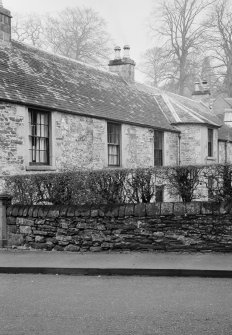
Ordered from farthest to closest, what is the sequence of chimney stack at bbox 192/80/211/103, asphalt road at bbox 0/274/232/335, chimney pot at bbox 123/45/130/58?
1. chimney stack at bbox 192/80/211/103
2. chimney pot at bbox 123/45/130/58
3. asphalt road at bbox 0/274/232/335

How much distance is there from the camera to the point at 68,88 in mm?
19812

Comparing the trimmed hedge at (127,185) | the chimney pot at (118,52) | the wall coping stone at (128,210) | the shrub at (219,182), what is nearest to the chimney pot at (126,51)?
the chimney pot at (118,52)

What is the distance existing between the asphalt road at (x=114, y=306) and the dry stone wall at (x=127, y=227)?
2.09 m

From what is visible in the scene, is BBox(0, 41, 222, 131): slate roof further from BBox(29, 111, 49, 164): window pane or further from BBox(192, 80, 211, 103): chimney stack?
BBox(192, 80, 211, 103): chimney stack

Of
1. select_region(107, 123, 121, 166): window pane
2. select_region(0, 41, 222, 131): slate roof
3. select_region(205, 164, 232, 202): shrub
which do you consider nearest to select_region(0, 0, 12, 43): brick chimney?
select_region(0, 41, 222, 131): slate roof

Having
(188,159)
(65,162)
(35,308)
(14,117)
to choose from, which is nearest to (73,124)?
(65,162)

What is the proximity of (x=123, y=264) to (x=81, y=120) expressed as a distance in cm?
982

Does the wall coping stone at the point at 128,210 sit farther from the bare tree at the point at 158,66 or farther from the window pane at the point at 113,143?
the bare tree at the point at 158,66

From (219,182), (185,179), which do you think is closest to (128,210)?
(185,179)

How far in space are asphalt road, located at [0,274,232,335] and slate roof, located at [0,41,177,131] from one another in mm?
8673

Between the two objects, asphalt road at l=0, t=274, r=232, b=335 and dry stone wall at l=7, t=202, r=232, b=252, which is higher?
dry stone wall at l=7, t=202, r=232, b=252

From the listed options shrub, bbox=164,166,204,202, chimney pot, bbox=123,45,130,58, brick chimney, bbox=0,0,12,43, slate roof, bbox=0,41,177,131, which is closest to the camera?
shrub, bbox=164,166,204,202

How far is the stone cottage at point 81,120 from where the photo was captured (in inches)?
629

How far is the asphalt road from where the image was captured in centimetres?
558
